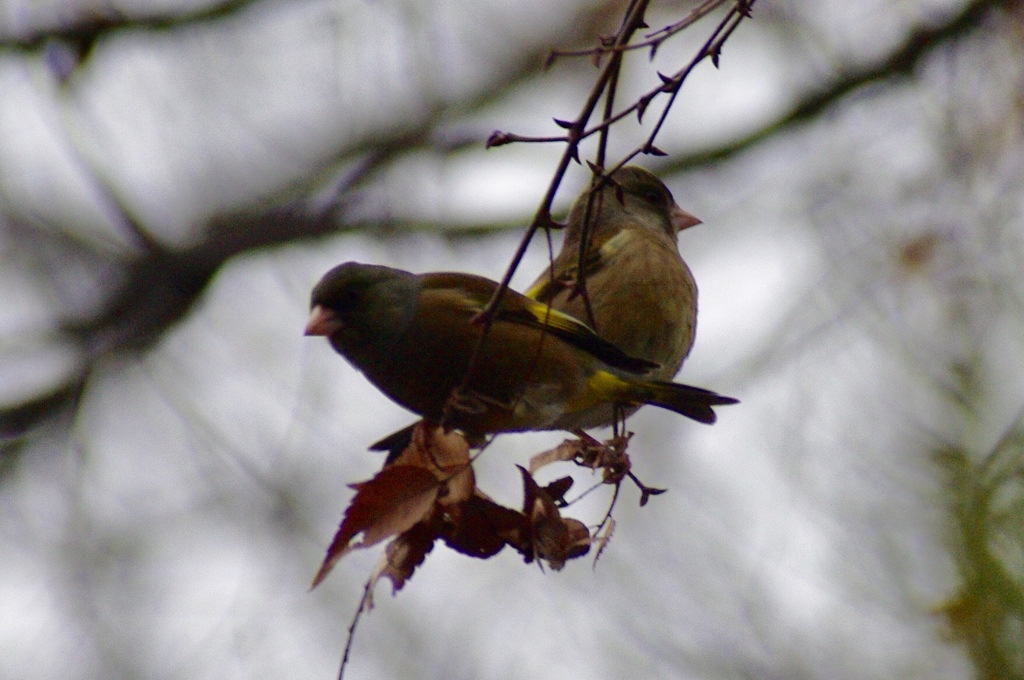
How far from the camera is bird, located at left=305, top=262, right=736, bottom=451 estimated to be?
305 centimetres

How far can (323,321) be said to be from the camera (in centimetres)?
313

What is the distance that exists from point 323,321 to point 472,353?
48 cm

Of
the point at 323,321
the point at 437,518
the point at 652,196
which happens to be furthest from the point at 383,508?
the point at 652,196

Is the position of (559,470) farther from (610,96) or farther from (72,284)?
(610,96)

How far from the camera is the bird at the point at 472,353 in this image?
10.0 feet

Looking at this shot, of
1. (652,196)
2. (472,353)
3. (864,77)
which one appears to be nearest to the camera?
(472,353)

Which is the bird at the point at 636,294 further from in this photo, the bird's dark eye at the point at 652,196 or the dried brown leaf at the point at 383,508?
the dried brown leaf at the point at 383,508

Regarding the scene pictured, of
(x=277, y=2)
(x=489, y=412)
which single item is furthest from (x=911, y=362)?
(x=277, y=2)

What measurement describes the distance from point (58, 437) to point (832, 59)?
626 centimetres

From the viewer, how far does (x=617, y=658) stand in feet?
25.8

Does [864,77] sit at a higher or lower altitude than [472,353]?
lower

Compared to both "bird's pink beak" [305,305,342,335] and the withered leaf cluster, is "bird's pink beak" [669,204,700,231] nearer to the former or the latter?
"bird's pink beak" [305,305,342,335]

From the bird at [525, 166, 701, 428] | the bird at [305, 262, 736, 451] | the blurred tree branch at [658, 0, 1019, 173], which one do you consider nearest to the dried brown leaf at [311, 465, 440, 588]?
the bird at [305, 262, 736, 451]

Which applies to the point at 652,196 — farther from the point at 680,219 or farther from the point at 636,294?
the point at 636,294
